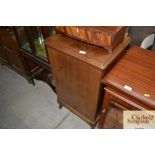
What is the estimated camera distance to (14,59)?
6.26 ft

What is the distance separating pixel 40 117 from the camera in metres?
1.68

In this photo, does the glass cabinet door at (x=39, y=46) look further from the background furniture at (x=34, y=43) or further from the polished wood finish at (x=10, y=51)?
the polished wood finish at (x=10, y=51)

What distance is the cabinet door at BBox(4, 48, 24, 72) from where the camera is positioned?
5.94 ft

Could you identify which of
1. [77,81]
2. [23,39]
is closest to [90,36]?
[77,81]

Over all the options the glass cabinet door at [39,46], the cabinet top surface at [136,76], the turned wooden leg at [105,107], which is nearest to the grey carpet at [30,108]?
the turned wooden leg at [105,107]

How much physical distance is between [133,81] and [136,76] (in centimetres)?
5

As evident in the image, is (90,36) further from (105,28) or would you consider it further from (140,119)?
(140,119)

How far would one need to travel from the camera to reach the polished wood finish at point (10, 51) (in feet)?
5.20

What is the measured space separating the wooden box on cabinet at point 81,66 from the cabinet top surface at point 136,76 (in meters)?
0.06

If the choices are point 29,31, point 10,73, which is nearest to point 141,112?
point 29,31

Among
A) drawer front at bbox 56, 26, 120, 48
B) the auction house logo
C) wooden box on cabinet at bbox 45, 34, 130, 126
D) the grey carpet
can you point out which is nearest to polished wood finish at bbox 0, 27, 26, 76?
Answer: the grey carpet

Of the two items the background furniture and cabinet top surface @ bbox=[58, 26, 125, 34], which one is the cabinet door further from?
cabinet top surface @ bbox=[58, 26, 125, 34]

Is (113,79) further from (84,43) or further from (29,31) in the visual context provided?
(29,31)
